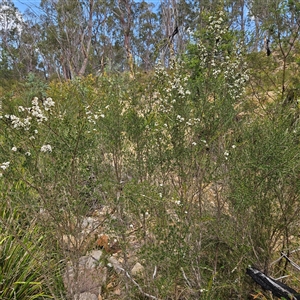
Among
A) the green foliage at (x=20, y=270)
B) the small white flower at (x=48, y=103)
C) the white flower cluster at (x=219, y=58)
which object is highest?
the white flower cluster at (x=219, y=58)

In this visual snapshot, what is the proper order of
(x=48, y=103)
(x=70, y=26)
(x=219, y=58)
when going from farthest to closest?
(x=70, y=26), (x=219, y=58), (x=48, y=103)

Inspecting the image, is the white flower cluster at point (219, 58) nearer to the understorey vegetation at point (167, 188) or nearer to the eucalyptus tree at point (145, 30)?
the understorey vegetation at point (167, 188)

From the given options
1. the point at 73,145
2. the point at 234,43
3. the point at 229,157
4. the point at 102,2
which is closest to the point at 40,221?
the point at 73,145

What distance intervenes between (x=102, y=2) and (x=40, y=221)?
17764 mm

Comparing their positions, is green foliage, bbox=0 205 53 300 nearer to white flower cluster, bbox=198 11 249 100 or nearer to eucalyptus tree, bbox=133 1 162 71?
white flower cluster, bbox=198 11 249 100

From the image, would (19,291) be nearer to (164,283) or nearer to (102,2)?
(164,283)

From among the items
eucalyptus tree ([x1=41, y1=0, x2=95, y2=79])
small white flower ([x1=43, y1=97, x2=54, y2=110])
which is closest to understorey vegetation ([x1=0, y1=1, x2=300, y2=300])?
small white flower ([x1=43, y1=97, x2=54, y2=110])

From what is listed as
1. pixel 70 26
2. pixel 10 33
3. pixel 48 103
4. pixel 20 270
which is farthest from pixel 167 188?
pixel 10 33

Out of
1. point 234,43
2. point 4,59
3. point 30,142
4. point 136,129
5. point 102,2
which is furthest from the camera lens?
point 4,59

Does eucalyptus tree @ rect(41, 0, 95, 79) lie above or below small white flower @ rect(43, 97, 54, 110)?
above

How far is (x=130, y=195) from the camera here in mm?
2098

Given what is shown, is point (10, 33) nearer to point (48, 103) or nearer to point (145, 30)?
point (145, 30)

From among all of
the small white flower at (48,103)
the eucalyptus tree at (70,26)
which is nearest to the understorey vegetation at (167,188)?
the small white flower at (48,103)

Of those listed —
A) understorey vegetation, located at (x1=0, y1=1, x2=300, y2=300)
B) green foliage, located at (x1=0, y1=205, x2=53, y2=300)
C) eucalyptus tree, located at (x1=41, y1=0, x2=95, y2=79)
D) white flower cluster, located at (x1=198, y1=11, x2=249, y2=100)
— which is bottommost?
green foliage, located at (x1=0, y1=205, x2=53, y2=300)
